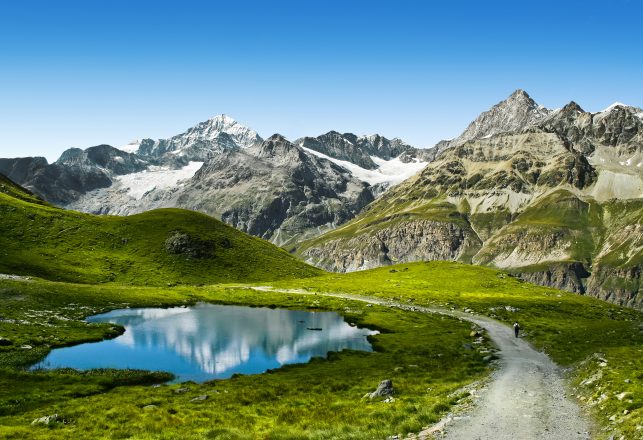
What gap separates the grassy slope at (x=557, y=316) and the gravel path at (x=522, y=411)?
4.72ft

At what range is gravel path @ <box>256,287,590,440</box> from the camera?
25.9m

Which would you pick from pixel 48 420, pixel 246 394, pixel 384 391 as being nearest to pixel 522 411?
pixel 384 391

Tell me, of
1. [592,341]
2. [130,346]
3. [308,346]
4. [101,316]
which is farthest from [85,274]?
[592,341]

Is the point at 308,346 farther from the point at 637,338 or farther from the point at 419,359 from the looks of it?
the point at 637,338

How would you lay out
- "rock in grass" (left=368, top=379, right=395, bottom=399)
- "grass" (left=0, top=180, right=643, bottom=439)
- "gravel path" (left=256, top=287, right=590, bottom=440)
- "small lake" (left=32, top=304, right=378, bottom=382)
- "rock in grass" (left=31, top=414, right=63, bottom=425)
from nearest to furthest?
1. "gravel path" (left=256, top=287, right=590, bottom=440)
2. "grass" (left=0, top=180, right=643, bottom=439)
3. "rock in grass" (left=31, top=414, right=63, bottom=425)
4. "rock in grass" (left=368, top=379, right=395, bottom=399)
5. "small lake" (left=32, top=304, right=378, bottom=382)

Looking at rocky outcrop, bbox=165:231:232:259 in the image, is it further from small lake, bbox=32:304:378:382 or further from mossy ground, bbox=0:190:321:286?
small lake, bbox=32:304:378:382

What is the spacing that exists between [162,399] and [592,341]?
4842 cm

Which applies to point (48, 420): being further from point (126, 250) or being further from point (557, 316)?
point (126, 250)

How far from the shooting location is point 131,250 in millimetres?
151125

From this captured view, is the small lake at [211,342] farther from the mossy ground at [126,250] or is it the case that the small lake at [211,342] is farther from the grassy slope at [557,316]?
the mossy ground at [126,250]

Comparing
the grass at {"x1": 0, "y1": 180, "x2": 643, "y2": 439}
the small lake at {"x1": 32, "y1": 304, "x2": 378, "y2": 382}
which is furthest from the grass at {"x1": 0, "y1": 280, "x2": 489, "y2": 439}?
the small lake at {"x1": 32, "y1": 304, "x2": 378, "y2": 382}

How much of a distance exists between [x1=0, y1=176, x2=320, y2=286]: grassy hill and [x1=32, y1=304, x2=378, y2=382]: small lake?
147ft

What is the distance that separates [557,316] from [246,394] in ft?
244

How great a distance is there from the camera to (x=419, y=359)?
171 ft
